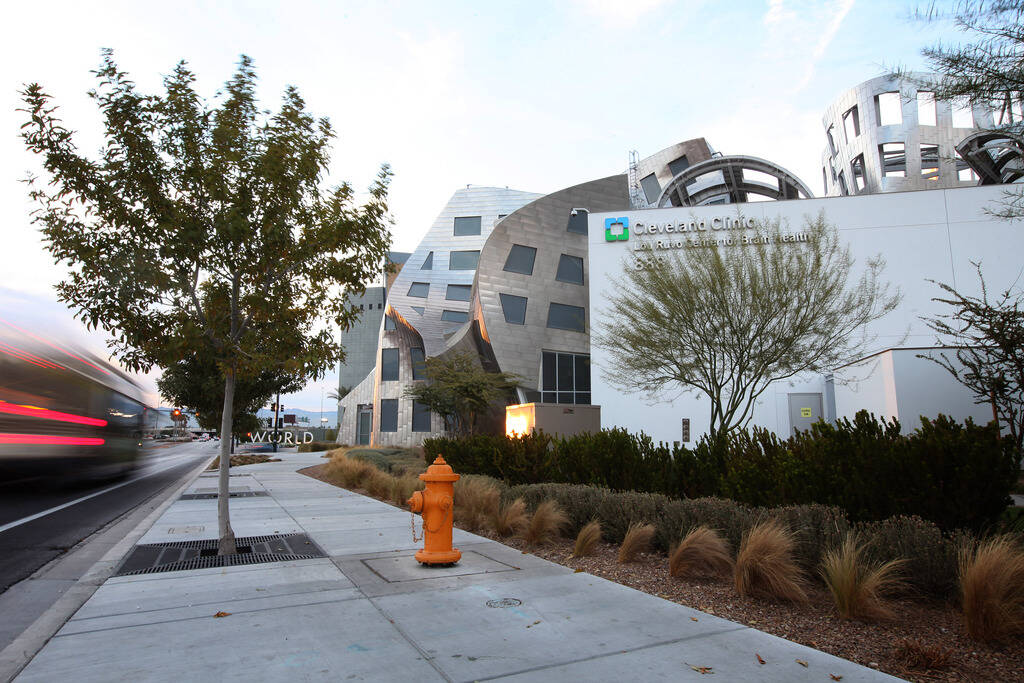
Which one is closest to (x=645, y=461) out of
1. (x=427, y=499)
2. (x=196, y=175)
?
(x=427, y=499)

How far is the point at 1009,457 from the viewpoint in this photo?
6484mm

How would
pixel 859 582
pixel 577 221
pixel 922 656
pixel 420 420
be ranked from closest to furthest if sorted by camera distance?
pixel 922 656, pixel 859 582, pixel 577 221, pixel 420 420

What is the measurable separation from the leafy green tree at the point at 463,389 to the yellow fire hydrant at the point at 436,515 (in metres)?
28.5

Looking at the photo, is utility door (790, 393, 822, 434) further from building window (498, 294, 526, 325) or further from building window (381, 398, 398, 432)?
building window (381, 398, 398, 432)

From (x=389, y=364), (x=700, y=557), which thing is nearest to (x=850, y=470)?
(x=700, y=557)

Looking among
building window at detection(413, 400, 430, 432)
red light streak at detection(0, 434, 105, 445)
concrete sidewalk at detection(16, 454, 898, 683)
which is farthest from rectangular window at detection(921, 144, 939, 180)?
red light streak at detection(0, 434, 105, 445)

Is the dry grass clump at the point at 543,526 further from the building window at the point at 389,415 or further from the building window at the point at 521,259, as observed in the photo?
the building window at the point at 389,415

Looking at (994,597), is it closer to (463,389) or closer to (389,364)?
(463,389)

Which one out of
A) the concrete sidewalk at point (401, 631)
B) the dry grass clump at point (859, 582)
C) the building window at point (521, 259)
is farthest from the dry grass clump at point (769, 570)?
the building window at point (521, 259)

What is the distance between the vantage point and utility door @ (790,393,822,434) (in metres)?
24.9

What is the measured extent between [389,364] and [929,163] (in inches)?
1733

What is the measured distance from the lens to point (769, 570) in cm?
523

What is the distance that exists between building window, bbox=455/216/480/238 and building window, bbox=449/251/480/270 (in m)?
1.77

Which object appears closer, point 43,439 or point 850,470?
point 850,470
